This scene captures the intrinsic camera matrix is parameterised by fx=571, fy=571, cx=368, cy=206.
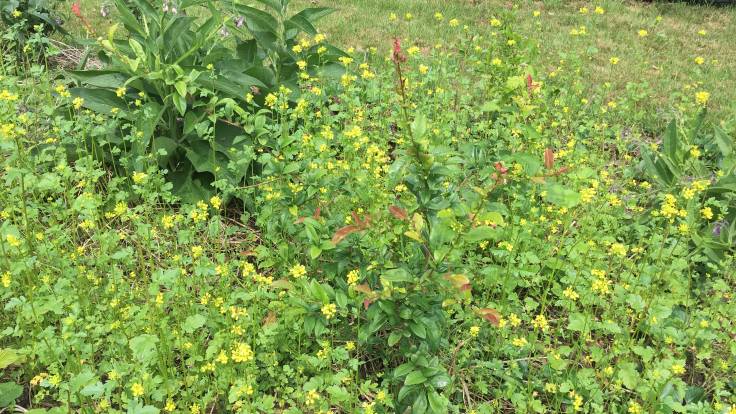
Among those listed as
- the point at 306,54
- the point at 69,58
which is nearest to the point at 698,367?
the point at 306,54

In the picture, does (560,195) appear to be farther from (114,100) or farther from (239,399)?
(114,100)

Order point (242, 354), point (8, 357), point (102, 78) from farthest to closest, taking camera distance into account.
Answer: point (102, 78), point (8, 357), point (242, 354)

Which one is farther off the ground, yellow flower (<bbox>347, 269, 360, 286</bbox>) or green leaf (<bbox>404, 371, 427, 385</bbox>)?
yellow flower (<bbox>347, 269, 360, 286</bbox>)

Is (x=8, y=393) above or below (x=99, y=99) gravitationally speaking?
below

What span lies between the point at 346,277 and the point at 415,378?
581mm

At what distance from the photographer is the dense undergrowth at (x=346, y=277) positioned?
217 centimetres

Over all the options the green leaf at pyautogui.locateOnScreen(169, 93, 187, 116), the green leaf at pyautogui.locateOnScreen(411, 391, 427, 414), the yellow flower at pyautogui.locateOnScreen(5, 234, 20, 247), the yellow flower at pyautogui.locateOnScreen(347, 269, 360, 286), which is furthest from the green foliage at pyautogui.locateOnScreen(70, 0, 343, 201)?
the green leaf at pyautogui.locateOnScreen(411, 391, 427, 414)

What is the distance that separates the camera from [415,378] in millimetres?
2119

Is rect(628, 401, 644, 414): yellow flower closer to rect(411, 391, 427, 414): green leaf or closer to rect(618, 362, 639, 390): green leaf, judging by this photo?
rect(618, 362, 639, 390): green leaf

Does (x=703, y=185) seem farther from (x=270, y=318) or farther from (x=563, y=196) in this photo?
(x=270, y=318)

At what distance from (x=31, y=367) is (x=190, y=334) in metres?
0.61

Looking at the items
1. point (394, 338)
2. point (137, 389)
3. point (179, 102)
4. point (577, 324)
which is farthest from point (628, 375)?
point (179, 102)

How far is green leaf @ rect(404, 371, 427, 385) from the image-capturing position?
211 centimetres

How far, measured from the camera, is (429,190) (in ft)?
7.06
